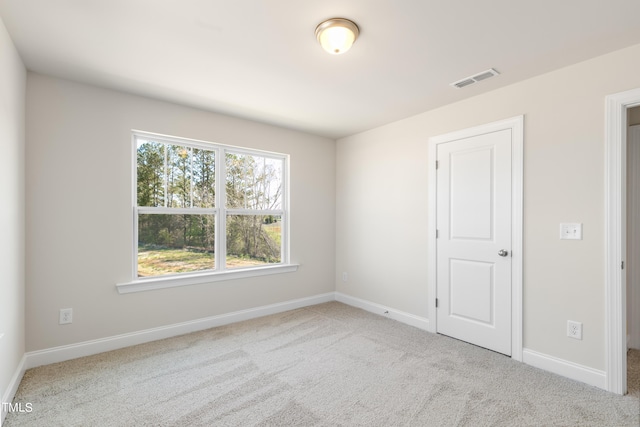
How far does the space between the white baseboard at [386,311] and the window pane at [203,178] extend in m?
2.23

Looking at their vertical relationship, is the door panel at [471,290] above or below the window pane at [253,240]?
below

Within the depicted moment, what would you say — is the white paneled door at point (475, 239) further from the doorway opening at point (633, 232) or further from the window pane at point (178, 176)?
the window pane at point (178, 176)

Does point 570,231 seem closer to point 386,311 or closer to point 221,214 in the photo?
point 386,311

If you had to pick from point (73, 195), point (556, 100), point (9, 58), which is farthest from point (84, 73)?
point (556, 100)

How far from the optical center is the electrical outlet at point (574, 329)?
237cm

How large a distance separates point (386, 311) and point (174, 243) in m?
2.58

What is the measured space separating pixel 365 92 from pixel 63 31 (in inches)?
89.3

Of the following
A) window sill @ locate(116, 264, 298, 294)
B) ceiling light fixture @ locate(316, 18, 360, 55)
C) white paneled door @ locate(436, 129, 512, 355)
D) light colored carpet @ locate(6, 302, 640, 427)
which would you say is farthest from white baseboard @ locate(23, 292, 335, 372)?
ceiling light fixture @ locate(316, 18, 360, 55)

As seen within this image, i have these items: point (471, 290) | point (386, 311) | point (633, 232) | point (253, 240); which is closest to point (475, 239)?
point (471, 290)

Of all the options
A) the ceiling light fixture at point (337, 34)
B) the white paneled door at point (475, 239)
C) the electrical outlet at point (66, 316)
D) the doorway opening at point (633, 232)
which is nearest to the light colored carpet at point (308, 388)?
the white paneled door at point (475, 239)

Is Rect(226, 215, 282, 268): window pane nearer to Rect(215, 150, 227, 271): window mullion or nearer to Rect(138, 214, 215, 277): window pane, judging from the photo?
Rect(215, 150, 227, 271): window mullion

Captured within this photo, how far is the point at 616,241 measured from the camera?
2186 mm

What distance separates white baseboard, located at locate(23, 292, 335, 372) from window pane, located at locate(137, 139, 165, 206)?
4.18ft

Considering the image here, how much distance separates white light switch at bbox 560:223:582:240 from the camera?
2.37 metres
